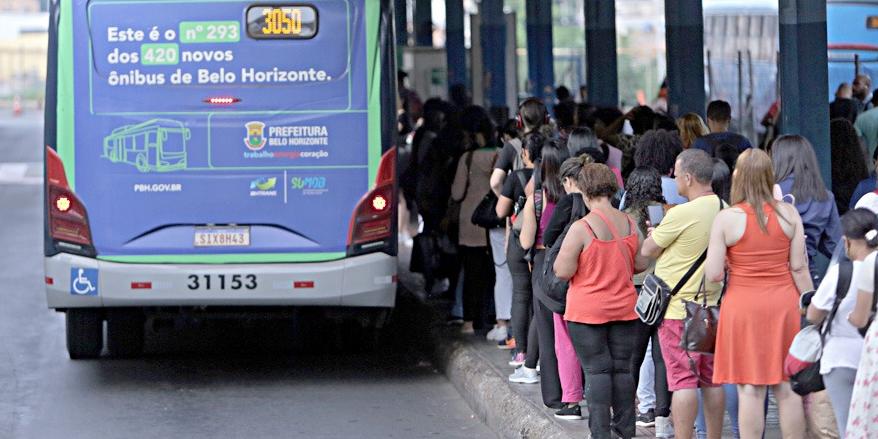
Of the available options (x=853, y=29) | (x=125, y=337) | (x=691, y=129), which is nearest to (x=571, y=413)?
(x=691, y=129)

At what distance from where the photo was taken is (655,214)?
8047 millimetres

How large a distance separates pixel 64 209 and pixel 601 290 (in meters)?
4.24

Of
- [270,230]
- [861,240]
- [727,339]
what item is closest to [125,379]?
[270,230]

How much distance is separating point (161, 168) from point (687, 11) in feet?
22.4

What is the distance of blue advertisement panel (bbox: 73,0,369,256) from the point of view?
409 inches

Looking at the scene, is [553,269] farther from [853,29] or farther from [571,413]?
[853,29]

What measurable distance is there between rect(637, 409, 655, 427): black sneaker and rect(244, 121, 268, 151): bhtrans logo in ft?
10.7

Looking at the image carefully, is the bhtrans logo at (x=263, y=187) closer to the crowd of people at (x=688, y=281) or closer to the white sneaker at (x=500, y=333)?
the crowd of people at (x=688, y=281)

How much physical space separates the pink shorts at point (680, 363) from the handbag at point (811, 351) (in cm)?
85

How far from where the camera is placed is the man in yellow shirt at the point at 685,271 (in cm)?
738

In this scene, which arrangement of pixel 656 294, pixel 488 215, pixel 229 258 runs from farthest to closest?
1. pixel 488 215
2. pixel 229 258
3. pixel 656 294

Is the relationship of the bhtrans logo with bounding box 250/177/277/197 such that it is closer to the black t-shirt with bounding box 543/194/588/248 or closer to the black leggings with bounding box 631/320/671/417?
the black t-shirt with bounding box 543/194/588/248

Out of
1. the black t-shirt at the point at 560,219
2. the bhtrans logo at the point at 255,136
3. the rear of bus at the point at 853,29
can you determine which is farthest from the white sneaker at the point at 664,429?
the rear of bus at the point at 853,29

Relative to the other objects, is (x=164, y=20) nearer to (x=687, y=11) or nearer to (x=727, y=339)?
(x=727, y=339)
